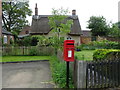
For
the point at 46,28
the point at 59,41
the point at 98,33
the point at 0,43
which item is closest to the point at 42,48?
the point at 59,41

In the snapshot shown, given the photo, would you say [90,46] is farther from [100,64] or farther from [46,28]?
[100,64]

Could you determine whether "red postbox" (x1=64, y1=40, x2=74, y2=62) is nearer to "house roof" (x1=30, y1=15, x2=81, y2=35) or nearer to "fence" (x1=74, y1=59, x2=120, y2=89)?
"fence" (x1=74, y1=59, x2=120, y2=89)

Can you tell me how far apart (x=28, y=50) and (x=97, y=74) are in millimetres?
10070

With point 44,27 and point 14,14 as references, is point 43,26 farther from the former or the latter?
point 14,14

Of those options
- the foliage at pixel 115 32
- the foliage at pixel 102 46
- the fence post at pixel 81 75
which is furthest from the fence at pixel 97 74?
the foliage at pixel 115 32

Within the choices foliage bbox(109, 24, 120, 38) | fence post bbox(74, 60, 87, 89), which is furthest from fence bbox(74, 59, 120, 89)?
foliage bbox(109, 24, 120, 38)

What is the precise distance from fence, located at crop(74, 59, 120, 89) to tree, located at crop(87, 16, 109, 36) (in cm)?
2367

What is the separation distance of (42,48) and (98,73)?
9.63 metres

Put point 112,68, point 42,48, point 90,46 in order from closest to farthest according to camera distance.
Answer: point 112,68, point 42,48, point 90,46

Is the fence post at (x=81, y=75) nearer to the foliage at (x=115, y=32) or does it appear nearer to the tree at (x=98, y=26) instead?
the foliage at (x=115, y=32)

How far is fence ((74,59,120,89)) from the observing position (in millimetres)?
3726

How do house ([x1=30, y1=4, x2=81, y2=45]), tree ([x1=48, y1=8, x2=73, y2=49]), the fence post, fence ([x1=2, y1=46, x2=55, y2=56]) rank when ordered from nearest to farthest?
the fence post, tree ([x1=48, y1=8, x2=73, y2=49]), fence ([x1=2, y1=46, x2=55, y2=56]), house ([x1=30, y1=4, x2=81, y2=45])

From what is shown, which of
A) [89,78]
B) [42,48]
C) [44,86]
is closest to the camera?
[89,78]

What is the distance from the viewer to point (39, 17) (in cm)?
2661
